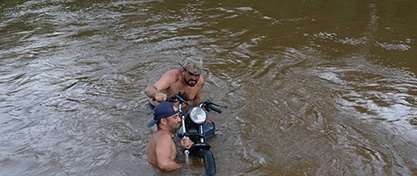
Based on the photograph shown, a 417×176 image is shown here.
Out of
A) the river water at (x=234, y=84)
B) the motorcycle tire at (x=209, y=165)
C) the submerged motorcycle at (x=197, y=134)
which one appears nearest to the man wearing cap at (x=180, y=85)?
the river water at (x=234, y=84)

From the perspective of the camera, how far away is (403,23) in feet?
35.9

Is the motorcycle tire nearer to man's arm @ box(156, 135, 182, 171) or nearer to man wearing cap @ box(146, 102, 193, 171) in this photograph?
man wearing cap @ box(146, 102, 193, 171)

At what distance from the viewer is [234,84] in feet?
26.3

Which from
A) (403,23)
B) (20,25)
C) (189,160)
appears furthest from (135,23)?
(189,160)

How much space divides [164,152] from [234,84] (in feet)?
10.3

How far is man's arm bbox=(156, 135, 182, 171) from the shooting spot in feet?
16.6

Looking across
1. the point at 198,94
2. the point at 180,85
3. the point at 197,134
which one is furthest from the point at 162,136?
the point at 198,94

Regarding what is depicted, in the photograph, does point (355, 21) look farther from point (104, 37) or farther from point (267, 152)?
point (267, 152)

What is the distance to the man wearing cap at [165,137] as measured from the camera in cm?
504

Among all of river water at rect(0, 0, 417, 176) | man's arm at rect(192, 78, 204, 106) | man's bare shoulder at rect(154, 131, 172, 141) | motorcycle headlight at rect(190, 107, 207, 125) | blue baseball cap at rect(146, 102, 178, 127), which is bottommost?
river water at rect(0, 0, 417, 176)

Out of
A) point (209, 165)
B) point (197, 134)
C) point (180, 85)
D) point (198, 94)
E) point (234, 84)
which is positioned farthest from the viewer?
point (234, 84)

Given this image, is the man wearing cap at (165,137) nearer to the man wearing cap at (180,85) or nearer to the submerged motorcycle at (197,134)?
the submerged motorcycle at (197,134)

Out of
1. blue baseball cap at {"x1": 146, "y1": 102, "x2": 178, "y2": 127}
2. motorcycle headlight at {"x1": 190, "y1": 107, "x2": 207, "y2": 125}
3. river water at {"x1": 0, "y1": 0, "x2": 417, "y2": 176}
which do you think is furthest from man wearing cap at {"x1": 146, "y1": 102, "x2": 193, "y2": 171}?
river water at {"x1": 0, "y1": 0, "x2": 417, "y2": 176}

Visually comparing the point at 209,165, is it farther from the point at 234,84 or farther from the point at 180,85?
the point at 234,84
